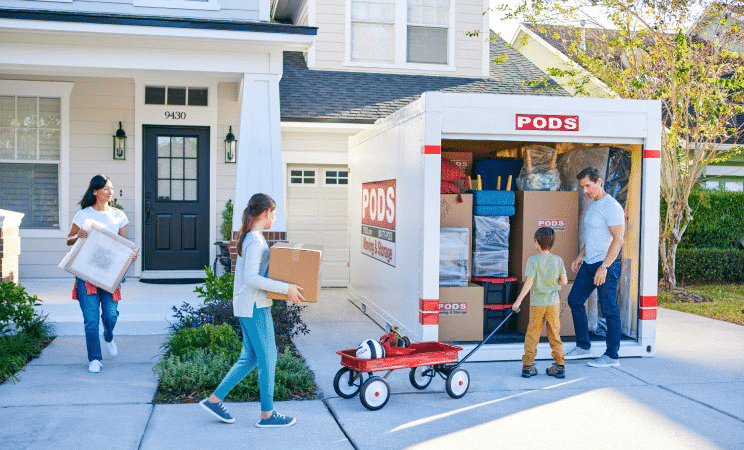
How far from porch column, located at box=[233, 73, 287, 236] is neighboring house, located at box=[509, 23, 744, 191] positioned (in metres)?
5.29

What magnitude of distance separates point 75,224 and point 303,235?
628 cm

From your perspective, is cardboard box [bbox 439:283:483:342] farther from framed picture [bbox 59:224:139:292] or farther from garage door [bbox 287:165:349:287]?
garage door [bbox 287:165:349:287]

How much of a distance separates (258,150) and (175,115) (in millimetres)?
3146

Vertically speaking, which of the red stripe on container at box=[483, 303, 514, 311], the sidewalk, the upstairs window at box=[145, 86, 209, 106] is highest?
the upstairs window at box=[145, 86, 209, 106]

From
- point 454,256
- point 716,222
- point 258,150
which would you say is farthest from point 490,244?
point 716,222

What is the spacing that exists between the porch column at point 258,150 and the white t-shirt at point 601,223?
366 centimetres

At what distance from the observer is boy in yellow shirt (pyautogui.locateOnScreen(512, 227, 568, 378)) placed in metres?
6.65

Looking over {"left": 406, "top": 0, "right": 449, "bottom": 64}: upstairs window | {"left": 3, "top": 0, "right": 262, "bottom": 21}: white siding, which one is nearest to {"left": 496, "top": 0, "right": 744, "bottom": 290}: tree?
{"left": 406, "top": 0, "right": 449, "bottom": 64}: upstairs window

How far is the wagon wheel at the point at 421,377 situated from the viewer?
6262mm

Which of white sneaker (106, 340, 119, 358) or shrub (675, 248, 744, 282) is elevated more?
shrub (675, 248, 744, 282)

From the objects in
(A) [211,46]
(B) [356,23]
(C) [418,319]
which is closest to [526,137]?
(C) [418,319]

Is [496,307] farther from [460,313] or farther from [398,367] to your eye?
[398,367]

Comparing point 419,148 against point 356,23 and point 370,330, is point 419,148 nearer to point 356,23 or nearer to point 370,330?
point 370,330

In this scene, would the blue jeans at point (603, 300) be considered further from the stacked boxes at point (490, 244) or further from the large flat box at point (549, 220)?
the stacked boxes at point (490, 244)
